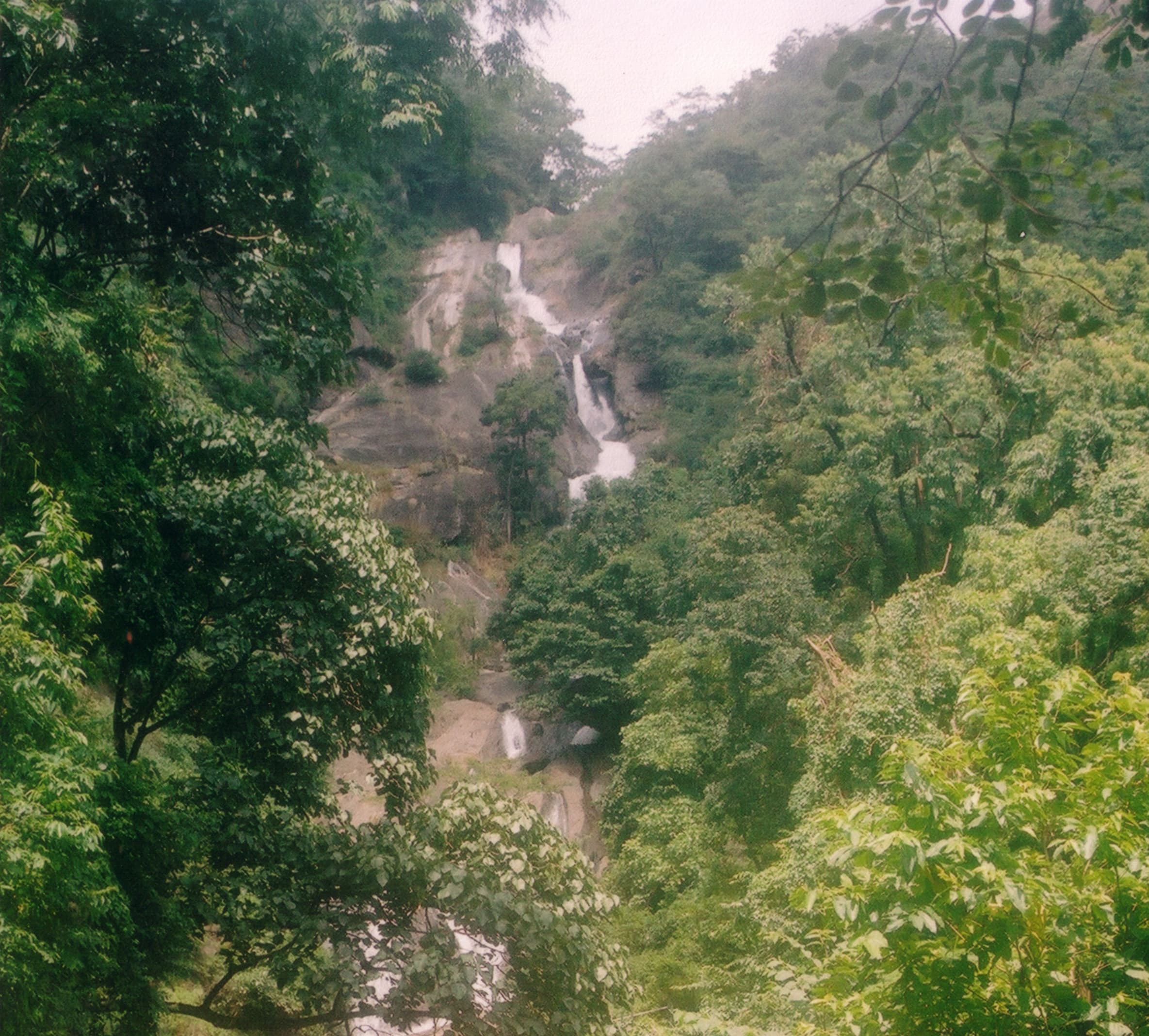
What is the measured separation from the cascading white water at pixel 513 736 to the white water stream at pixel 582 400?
7404 mm

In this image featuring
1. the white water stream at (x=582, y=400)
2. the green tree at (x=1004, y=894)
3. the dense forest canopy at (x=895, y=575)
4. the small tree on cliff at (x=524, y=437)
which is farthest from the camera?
the white water stream at (x=582, y=400)

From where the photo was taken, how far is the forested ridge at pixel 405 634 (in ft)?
8.80

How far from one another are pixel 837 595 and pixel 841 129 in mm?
27574

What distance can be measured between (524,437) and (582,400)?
692 cm

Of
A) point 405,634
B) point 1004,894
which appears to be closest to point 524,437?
point 405,634

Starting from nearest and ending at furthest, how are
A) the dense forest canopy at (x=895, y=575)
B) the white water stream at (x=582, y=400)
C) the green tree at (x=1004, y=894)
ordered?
1. the dense forest canopy at (x=895, y=575)
2. the green tree at (x=1004, y=894)
3. the white water stream at (x=582, y=400)

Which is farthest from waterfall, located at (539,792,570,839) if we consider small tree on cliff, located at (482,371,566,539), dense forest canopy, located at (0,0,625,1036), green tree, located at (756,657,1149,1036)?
green tree, located at (756,657,1149,1036)

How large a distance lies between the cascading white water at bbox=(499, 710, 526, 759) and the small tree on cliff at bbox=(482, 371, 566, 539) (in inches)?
330

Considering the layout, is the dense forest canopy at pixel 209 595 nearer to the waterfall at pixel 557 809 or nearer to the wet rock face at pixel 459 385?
the waterfall at pixel 557 809

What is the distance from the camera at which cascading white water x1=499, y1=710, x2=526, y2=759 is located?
2403 centimetres

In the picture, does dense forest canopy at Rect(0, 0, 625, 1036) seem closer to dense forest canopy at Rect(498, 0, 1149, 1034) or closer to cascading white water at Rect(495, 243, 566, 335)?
dense forest canopy at Rect(498, 0, 1149, 1034)

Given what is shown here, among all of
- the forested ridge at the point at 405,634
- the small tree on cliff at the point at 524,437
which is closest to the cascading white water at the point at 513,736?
the small tree on cliff at the point at 524,437

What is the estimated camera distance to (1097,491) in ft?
31.3

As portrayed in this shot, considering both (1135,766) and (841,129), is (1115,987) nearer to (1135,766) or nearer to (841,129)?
(1135,766)
